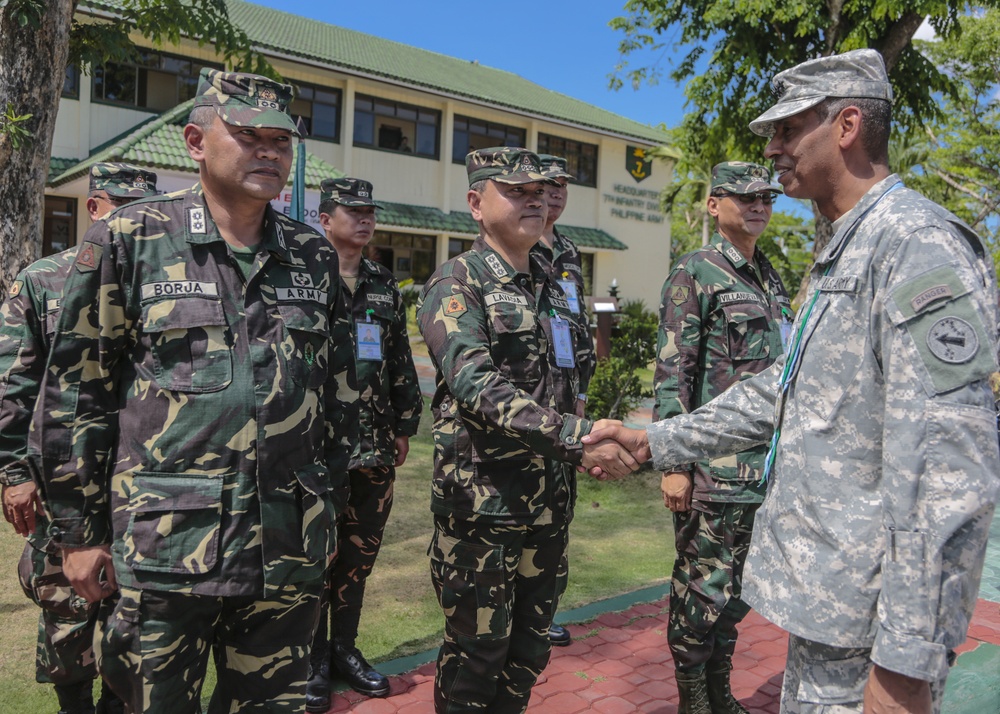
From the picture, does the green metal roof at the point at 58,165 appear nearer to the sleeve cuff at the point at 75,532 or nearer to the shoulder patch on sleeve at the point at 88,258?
the shoulder patch on sleeve at the point at 88,258

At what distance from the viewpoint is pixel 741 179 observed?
3.87m

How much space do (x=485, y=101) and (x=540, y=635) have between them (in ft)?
73.1

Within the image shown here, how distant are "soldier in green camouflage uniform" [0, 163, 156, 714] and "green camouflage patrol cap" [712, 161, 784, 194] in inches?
108

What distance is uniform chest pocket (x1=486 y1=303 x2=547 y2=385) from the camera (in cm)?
299

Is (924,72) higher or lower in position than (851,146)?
higher

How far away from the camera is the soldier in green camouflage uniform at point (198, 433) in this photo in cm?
227

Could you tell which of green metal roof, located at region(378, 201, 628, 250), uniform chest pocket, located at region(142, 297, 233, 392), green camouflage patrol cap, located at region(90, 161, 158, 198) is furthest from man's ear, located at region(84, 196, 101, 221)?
green metal roof, located at region(378, 201, 628, 250)

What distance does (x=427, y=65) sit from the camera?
84.9 feet

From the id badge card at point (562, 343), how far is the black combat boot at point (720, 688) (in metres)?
1.42

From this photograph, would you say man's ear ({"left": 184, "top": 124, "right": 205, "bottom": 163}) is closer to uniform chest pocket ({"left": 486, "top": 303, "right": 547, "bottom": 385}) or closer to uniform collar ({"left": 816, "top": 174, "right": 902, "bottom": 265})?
uniform chest pocket ({"left": 486, "top": 303, "right": 547, "bottom": 385})

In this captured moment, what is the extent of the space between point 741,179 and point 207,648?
2937 millimetres

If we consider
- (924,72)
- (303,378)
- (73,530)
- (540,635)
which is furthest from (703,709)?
(924,72)

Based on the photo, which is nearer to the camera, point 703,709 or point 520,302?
point 520,302

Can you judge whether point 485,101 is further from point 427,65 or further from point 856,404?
point 856,404
